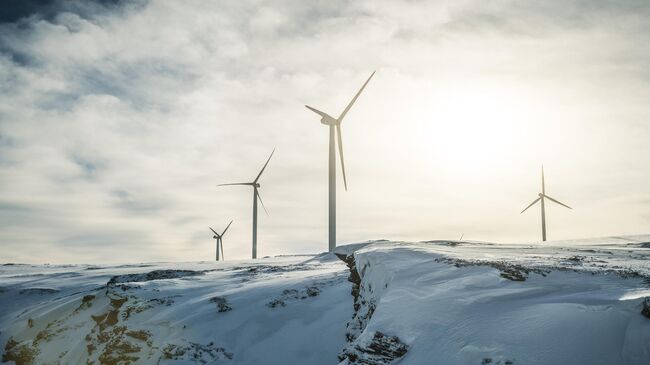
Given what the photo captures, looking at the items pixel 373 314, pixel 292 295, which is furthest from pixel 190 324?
pixel 373 314

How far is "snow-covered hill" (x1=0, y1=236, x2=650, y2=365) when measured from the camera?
15.0ft

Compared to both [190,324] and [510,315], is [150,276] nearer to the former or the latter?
[190,324]

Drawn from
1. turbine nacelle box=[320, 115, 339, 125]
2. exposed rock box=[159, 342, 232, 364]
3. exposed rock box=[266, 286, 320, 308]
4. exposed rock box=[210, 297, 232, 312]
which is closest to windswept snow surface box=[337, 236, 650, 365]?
exposed rock box=[159, 342, 232, 364]

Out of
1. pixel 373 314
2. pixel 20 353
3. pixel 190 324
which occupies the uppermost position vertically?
pixel 373 314

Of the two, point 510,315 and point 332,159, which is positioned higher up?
point 332,159

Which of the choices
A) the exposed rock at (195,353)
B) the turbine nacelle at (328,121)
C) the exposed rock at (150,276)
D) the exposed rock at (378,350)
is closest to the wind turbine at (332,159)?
the turbine nacelle at (328,121)

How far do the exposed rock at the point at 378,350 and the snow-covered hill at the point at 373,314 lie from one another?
0.05ft

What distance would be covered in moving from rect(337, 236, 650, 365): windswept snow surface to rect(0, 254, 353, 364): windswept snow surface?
2.91 metres

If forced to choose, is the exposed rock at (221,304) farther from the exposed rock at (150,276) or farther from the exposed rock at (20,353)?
the exposed rock at (150,276)

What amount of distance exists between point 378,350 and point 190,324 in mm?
6616

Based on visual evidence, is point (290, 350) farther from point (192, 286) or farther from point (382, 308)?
point (192, 286)

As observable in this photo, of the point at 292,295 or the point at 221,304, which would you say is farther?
the point at 292,295

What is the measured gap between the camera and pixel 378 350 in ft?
17.3

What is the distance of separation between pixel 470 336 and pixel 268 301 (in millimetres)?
7510
